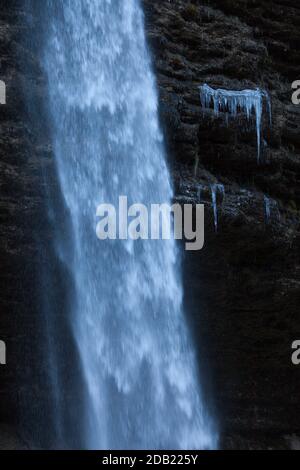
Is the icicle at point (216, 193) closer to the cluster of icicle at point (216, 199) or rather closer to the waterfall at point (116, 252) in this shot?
the cluster of icicle at point (216, 199)

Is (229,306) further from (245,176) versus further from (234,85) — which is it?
(234,85)

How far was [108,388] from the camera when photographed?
281 inches

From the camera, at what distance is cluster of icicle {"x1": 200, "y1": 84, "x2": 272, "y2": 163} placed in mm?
7578

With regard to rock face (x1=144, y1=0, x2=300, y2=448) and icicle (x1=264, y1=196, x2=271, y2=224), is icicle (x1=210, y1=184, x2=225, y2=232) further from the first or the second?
icicle (x1=264, y1=196, x2=271, y2=224)

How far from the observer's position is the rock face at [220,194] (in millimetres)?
7086
